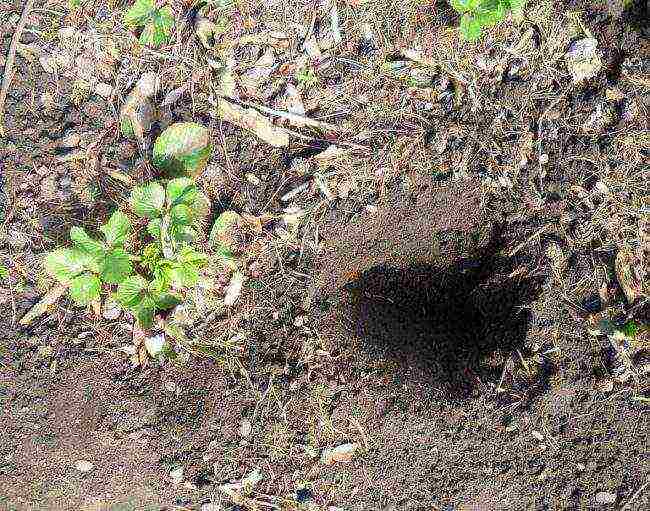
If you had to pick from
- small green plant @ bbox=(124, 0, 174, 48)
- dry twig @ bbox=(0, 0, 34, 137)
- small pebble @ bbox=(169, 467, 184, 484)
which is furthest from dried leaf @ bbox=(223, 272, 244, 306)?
dry twig @ bbox=(0, 0, 34, 137)

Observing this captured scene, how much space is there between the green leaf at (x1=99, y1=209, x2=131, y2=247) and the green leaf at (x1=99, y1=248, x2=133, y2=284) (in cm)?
4

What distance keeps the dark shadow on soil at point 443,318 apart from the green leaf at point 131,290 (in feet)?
2.39

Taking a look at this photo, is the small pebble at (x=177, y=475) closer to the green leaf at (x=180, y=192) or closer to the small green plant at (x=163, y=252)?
the small green plant at (x=163, y=252)

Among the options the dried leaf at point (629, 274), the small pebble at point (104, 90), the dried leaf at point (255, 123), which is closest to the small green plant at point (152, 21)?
the small pebble at point (104, 90)

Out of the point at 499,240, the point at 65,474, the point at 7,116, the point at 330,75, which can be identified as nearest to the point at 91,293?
the point at 65,474

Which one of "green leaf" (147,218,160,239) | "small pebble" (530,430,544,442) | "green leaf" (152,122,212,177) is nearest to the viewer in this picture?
"small pebble" (530,430,544,442)

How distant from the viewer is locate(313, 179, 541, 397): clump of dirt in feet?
7.33

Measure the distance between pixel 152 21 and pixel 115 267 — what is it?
1.05 metres

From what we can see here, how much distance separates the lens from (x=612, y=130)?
7.48 feet

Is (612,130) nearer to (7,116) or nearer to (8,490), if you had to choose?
(7,116)

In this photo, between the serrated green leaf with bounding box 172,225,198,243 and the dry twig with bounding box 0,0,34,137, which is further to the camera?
the dry twig with bounding box 0,0,34,137

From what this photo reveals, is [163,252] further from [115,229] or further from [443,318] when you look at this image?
[443,318]

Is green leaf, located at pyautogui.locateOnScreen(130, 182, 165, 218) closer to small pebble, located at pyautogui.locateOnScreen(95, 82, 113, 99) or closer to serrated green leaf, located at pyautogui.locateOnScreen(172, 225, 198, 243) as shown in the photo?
serrated green leaf, located at pyautogui.locateOnScreen(172, 225, 198, 243)

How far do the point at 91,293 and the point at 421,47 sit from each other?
158cm
